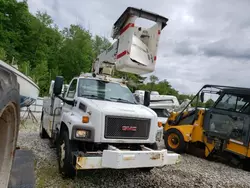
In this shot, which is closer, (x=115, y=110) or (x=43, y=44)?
(x=115, y=110)

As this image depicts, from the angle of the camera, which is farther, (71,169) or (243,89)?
(243,89)

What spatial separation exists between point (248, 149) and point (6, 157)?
6036 mm

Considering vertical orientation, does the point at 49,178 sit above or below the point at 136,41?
below

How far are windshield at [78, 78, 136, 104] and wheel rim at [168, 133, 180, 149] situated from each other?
3034 mm

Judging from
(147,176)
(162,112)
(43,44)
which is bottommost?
(147,176)

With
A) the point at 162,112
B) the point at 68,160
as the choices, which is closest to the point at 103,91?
the point at 68,160

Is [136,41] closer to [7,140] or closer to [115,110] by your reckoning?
[115,110]

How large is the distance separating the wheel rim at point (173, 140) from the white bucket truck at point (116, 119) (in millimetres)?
3034

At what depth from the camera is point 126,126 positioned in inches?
161

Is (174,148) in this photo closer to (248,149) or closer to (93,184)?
(248,149)

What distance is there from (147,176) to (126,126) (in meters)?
1.45

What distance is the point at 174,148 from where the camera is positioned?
24.9 ft

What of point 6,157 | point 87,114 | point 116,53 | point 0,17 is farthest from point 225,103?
point 0,17

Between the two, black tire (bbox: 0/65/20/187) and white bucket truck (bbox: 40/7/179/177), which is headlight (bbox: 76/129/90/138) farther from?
black tire (bbox: 0/65/20/187)
